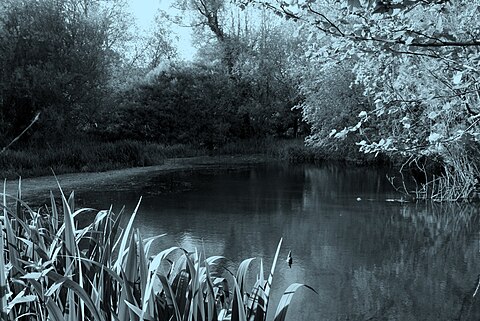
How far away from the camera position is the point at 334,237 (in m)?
5.03

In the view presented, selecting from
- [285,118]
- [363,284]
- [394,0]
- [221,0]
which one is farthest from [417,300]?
[221,0]

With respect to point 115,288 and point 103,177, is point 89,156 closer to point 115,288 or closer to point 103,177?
point 103,177

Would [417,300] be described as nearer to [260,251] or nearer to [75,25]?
[260,251]

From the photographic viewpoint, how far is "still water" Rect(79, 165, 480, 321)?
3293mm

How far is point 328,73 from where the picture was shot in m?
12.9

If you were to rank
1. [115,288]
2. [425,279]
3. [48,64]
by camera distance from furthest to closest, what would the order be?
[48,64]
[425,279]
[115,288]

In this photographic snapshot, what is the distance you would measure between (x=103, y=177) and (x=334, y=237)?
537 centimetres

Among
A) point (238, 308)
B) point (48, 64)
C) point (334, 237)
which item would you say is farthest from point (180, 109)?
point (238, 308)

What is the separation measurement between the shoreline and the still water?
480 millimetres

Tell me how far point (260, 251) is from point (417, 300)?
1.44 m

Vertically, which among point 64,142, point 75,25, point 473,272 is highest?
point 75,25

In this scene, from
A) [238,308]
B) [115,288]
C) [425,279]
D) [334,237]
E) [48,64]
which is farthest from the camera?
[48,64]

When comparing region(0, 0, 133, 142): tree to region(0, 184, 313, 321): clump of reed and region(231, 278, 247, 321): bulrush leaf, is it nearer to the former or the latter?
region(0, 184, 313, 321): clump of reed

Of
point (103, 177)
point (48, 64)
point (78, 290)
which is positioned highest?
point (48, 64)
